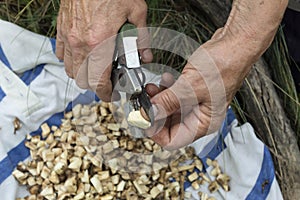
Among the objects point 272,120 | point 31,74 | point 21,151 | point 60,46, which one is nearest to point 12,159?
point 21,151

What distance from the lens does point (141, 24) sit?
2.94ft

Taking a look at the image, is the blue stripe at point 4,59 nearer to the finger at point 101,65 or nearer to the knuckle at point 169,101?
the finger at point 101,65

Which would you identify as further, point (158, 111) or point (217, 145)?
point (217, 145)

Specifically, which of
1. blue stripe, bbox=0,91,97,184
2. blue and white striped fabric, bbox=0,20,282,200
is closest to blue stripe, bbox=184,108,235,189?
blue and white striped fabric, bbox=0,20,282,200

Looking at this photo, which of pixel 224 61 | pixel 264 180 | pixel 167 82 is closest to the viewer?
pixel 224 61

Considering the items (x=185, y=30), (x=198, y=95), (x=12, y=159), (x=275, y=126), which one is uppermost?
(x=198, y=95)

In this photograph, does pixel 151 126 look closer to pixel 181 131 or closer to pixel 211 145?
pixel 181 131

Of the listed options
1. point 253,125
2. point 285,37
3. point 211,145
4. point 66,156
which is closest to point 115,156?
point 66,156

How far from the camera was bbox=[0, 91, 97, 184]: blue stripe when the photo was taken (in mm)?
1234

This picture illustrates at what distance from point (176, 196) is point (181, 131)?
37cm

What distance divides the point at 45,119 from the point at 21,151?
101mm

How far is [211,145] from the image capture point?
1.29 metres

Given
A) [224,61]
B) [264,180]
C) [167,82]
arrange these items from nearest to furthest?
[224,61] < [167,82] < [264,180]

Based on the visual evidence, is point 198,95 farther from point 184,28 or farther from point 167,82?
point 184,28
